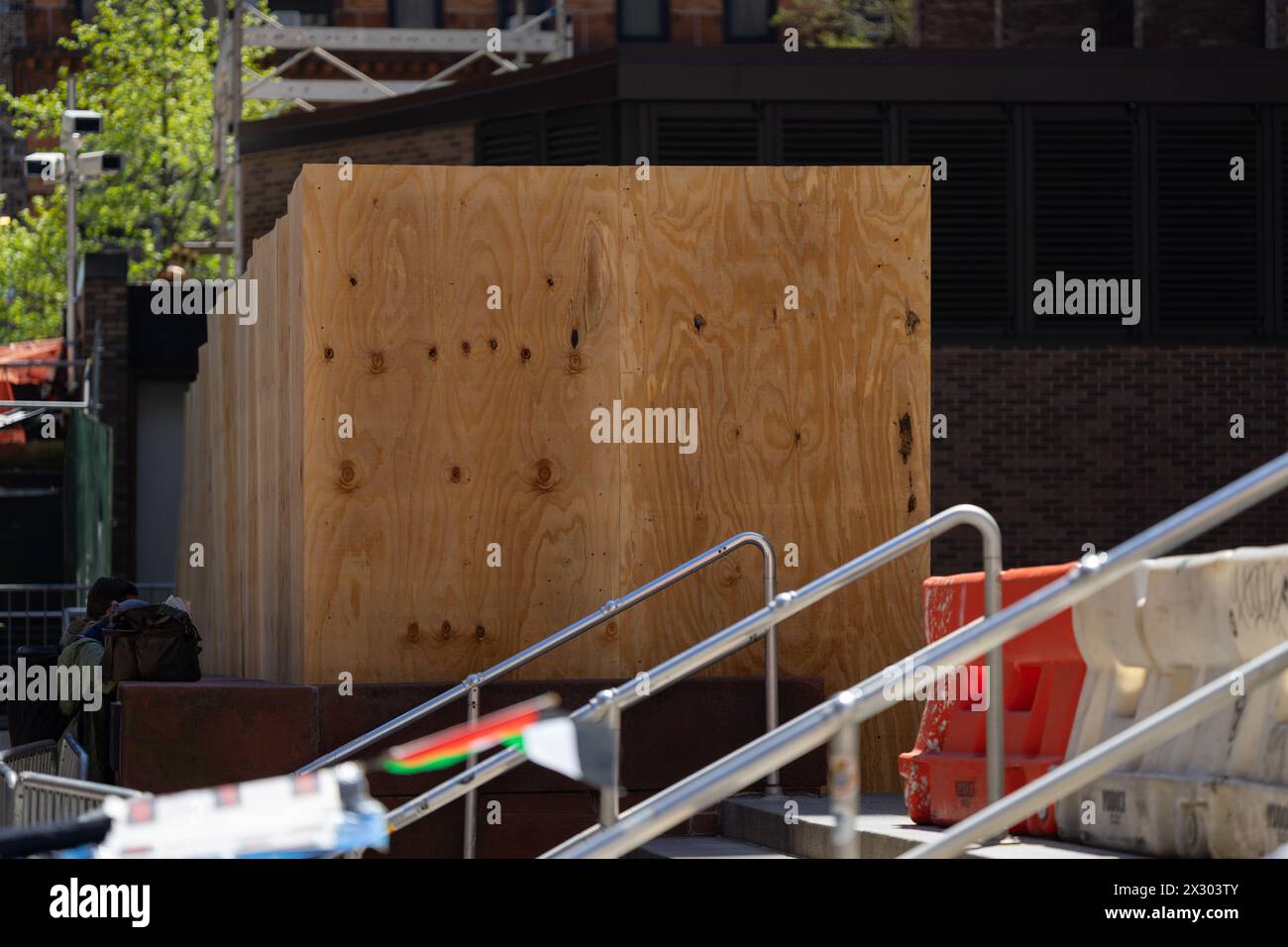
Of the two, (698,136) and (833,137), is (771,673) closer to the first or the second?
(698,136)

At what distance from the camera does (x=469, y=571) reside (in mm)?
9758

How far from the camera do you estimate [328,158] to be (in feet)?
80.4

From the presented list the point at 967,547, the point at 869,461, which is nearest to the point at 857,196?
the point at 869,461

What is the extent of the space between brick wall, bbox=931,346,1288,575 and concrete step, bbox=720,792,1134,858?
38.5 ft

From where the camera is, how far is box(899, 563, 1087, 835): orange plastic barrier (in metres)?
7.28

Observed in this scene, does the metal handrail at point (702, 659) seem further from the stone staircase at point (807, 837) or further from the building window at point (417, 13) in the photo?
the building window at point (417, 13)

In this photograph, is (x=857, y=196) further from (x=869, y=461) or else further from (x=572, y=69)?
(x=572, y=69)

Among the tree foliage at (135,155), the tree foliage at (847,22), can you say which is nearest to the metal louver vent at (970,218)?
the tree foliage at (847,22)

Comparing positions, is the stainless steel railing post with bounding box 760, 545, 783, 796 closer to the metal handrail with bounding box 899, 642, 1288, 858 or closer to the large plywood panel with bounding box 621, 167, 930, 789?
the large plywood panel with bounding box 621, 167, 930, 789

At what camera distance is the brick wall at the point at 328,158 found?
901 inches

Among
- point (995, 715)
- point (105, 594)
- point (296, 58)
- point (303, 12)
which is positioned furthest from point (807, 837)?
point (303, 12)

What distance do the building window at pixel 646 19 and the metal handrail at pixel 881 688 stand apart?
4461 cm

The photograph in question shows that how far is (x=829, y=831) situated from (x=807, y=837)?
0.28m
